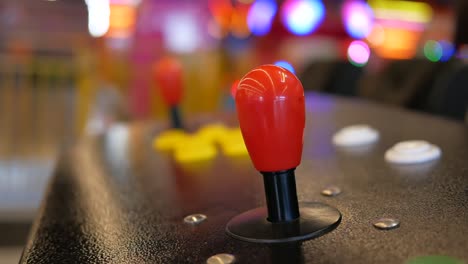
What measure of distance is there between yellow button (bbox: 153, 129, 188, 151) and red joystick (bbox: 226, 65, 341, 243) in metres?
0.63

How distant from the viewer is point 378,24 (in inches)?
265

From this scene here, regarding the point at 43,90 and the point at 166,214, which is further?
the point at 43,90

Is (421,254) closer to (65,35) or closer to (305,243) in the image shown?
(305,243)

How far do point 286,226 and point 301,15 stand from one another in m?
5.42

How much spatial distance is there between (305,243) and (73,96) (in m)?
4.86

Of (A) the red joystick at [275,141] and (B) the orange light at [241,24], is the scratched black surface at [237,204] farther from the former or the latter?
(B) the orange light at [241,24]

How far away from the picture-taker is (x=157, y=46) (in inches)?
217

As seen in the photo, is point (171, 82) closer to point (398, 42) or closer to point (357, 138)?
point (357, 138)

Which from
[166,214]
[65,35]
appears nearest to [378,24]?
[65,35]

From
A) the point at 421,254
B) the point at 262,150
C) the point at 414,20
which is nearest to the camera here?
the point at 421,254

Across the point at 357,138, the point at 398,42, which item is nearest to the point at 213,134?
the point at 357,138

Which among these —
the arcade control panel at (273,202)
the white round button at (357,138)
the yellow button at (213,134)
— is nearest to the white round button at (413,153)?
the arcade control panel at (273,202)

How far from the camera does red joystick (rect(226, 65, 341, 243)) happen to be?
0.48 meters

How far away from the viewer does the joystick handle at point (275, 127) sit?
18.9 inches
